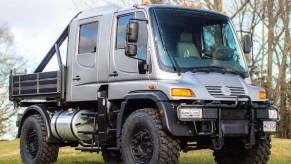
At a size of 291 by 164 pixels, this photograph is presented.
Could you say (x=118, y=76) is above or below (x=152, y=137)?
above

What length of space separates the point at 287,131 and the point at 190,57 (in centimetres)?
3210

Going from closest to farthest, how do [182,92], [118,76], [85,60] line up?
[182,92] < [118,76] < [85,60]

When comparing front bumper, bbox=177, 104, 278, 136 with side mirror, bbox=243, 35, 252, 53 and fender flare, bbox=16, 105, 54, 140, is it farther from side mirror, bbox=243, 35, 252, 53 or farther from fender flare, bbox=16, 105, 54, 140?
fender flare, bbox=16, 105, 54, 140

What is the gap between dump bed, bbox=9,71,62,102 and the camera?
12.2m

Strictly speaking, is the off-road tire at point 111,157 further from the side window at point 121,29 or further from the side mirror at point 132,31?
the side mirror at point 132,31

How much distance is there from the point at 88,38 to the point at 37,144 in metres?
2.81

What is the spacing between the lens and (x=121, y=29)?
1064cm

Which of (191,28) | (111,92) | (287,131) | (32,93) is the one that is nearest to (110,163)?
(32,93)

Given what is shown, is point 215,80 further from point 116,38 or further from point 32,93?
point 32,93

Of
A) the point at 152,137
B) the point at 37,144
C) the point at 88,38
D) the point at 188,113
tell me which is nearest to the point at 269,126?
the point at 188,113

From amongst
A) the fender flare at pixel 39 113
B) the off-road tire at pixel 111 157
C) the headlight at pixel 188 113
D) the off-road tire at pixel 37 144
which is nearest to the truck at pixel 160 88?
the headlight at pixel 188 113

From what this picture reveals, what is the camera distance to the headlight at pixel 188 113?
901 centimetres

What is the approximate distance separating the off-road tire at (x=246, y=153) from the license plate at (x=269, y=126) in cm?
41

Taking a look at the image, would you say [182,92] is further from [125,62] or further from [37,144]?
[37,144]
